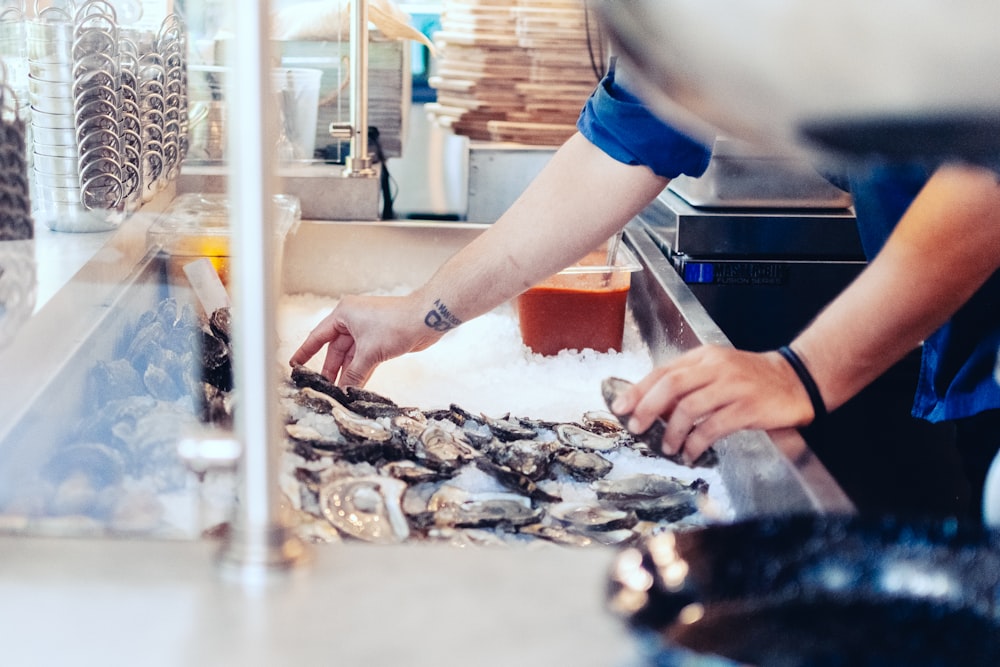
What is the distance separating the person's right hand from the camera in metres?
1.23

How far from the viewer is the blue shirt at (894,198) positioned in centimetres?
121

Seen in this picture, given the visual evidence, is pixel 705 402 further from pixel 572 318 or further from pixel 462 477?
pixel 572 318

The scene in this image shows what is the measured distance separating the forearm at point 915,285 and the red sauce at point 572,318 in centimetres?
38

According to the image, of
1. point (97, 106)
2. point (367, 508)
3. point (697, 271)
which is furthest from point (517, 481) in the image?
point (697, 271)

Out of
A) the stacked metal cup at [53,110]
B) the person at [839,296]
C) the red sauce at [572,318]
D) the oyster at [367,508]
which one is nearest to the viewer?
the oyster at [367,508]

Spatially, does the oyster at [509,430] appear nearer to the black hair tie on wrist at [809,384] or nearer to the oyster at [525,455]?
the oyster at [525,455]

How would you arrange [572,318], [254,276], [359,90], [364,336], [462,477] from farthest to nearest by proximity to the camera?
[359,90] < [572,318] < [364,336] < [462,477] < [254,276]

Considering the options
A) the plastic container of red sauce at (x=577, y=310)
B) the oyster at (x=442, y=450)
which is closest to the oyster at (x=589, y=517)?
the oyster at (x=442, y=450)

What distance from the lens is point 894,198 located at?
4.18 ft

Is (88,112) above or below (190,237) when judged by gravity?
above

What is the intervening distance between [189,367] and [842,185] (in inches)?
41.3

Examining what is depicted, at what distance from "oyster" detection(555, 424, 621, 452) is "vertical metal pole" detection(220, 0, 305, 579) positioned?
62cm

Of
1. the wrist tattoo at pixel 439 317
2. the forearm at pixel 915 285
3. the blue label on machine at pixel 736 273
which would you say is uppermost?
the forearm at pixel 915 285

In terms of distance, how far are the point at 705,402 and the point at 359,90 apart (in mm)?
1015
